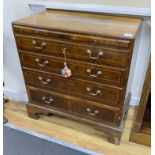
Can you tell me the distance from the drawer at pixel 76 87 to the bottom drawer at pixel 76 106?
5 centimetres

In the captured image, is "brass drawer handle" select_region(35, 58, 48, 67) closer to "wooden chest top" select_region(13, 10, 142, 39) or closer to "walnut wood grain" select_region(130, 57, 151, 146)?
"wooden chest top" select_region(13, 10, 142, 39)

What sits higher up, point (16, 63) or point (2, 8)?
point (2, 8)

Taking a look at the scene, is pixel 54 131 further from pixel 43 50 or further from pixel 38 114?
pixel 43 50

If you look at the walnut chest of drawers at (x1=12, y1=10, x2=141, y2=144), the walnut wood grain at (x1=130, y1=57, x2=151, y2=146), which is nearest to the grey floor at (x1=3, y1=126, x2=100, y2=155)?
the walnut chest of drawers at (x1=12, y1=10, x2=141, y2=144)

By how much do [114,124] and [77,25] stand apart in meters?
0.76

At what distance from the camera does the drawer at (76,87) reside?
4.39ft

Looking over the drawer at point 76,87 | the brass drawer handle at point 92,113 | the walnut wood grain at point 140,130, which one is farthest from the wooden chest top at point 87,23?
the brass drawer handle at point 92,113

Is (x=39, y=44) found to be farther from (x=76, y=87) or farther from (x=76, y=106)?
(x=76, y=106)

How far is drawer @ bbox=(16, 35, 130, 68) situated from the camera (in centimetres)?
117

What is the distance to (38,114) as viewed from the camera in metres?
1.81

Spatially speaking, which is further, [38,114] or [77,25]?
[38,114]

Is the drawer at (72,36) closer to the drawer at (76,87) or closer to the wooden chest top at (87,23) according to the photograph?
the wooden chest top at (87,23)

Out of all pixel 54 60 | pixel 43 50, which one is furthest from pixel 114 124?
pixel 43 50

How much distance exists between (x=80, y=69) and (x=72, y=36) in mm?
232
